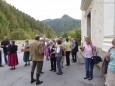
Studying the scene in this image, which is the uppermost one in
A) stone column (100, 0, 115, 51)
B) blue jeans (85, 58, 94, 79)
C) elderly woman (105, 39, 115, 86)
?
stone column (100, 0, 115, 51)

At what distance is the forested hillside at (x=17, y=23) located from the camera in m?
92.5

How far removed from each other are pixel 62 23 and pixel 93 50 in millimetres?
175075

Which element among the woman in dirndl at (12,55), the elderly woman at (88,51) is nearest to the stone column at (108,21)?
the elderly woman at (88,51)

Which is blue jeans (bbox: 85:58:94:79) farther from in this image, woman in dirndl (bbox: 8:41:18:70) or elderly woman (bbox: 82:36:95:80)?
woman in dirndl (bbox: 8:41:18:70)

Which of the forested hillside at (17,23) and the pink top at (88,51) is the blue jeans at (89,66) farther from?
the forested hillside at (17,23)

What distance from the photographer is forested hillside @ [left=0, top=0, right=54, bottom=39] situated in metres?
92.5

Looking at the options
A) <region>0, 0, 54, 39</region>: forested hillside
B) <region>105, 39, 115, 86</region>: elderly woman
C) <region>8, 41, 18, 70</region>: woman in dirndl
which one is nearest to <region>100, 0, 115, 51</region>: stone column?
<region>8, 41, 18, 70</region>: woman in dirndl

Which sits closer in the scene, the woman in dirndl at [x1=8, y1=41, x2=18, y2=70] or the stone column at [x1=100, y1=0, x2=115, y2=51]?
the stone column at [x1=100, y1=0, x2=115, y2=51]

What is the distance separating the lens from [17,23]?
130 metres

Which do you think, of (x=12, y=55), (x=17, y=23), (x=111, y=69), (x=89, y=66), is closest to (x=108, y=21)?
(x=89, y=66)

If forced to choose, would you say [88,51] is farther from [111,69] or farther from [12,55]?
[12,55]

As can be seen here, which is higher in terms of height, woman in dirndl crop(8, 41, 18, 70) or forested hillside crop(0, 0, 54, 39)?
forested hillside crop(0, 0, 54, 39)

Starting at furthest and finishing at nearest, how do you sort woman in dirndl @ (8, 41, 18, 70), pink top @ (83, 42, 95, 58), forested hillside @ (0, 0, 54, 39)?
1. forested hillside @ (0, 0, 54, 39)
2. woman in dirndl @ (8, 41, 18, 70)
3. pink top @ (83, 42, 95, 58)

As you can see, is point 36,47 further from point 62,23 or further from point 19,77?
point 62,23
